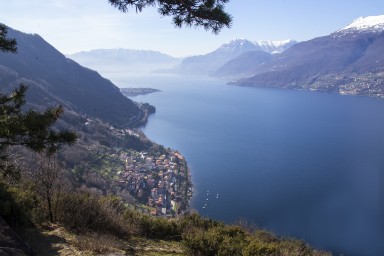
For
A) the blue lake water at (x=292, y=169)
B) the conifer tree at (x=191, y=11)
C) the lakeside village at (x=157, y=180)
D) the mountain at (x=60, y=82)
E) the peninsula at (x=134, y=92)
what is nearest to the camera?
the conifer tree at (x=191, y=11)

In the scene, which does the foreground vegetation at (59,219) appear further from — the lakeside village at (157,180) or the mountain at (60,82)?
the mountain at (60,82)

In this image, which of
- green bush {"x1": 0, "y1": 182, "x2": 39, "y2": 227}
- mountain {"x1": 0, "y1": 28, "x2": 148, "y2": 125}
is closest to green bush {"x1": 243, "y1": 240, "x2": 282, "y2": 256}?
green bush {"x1": 0, "y1": 182, "x2": 39, "y2": 227}

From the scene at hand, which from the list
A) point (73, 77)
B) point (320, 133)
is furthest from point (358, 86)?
point (73, 77)

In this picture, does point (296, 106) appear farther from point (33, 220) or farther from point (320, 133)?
point (33, 220)

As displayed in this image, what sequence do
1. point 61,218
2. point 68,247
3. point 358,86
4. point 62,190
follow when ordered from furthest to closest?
point 358,86
point 62,190
point 61,218
point 68,247

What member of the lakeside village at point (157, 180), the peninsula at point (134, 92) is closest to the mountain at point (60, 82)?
the lakeside village at point (157, 180)

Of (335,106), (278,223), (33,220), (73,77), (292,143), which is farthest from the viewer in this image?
(335,106)
